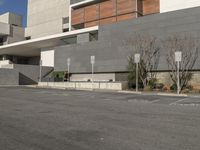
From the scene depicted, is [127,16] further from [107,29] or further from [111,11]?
[107,29]

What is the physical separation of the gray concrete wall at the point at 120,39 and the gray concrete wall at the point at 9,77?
6637mm

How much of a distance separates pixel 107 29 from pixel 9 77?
1710 cm

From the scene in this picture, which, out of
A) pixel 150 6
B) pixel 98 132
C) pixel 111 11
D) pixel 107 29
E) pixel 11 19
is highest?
pixel 11 19

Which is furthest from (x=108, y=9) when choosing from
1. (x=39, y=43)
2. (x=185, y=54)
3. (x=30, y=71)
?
(x=30, y=71)

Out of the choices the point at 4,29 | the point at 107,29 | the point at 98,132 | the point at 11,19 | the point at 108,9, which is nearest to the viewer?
the point at 98,132

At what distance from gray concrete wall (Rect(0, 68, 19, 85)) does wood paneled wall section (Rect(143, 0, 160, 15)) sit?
21696 mm

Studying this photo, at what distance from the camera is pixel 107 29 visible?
105 feet

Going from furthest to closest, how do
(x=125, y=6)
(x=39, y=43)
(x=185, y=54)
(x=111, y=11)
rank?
(x=39, y=43) < (x=111, y=11) < (x=125, y=6) < (x=185, y=54)

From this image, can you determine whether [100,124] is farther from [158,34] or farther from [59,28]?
[59,28]

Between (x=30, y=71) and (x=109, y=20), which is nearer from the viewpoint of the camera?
(x=109, y=20)

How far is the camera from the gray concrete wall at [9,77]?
36.9 metres

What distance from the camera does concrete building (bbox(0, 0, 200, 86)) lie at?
26.1 m

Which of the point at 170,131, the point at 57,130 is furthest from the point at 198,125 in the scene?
A: the point at 57,130

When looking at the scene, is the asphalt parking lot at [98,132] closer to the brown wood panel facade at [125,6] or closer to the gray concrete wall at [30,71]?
the brown wood panel facade at [125,6]
